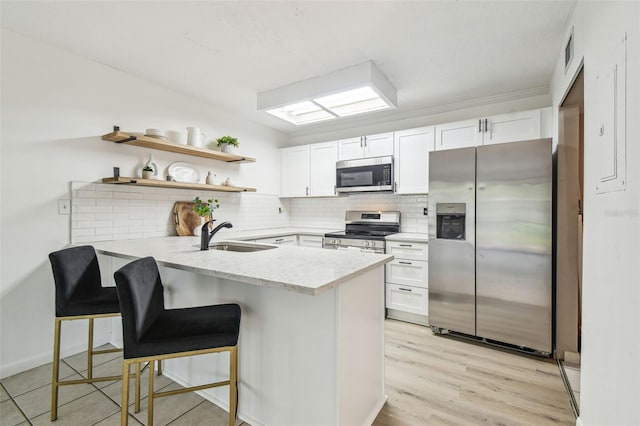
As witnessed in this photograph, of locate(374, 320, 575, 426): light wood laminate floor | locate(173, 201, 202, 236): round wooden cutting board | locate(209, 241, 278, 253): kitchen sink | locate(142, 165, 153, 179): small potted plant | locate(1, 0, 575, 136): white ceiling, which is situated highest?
locate(1, 0, 575, 136): white ceiling

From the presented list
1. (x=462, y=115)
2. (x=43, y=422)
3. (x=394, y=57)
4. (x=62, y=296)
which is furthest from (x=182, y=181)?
(x=462, y=115)

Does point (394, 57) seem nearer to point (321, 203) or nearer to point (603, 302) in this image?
point (603, 302)

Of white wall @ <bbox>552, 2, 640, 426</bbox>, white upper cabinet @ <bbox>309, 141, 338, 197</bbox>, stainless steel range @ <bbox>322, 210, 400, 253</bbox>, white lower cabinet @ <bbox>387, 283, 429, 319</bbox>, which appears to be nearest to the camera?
white wall @ <bbox>552, 2, 640, 426</bbox>

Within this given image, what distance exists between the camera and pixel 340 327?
1328 mm

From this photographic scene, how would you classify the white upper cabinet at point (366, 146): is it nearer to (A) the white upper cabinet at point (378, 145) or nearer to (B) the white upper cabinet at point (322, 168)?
(A) the white upper cabinet at point (378, 145)

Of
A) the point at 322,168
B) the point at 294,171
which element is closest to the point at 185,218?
the point at 294,171

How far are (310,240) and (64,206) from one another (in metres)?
Result: 2.57

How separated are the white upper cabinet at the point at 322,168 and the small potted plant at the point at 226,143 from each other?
1197mm

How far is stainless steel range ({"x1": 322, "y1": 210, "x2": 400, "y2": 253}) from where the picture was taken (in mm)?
3342

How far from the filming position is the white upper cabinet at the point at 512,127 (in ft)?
9.30

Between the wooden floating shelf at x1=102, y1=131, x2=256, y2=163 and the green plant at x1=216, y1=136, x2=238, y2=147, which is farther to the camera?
the green plant at x1=216, y1=136, x2=238, y2=147

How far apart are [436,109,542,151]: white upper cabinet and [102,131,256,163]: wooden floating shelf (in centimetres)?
243

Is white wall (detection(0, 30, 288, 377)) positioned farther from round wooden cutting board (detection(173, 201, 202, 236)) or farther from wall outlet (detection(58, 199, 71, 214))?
round wooden cutting board (detection(173, 201, 202, 236))

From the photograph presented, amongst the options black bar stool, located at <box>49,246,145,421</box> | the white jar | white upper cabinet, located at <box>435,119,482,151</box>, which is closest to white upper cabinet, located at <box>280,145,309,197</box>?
the white jar
